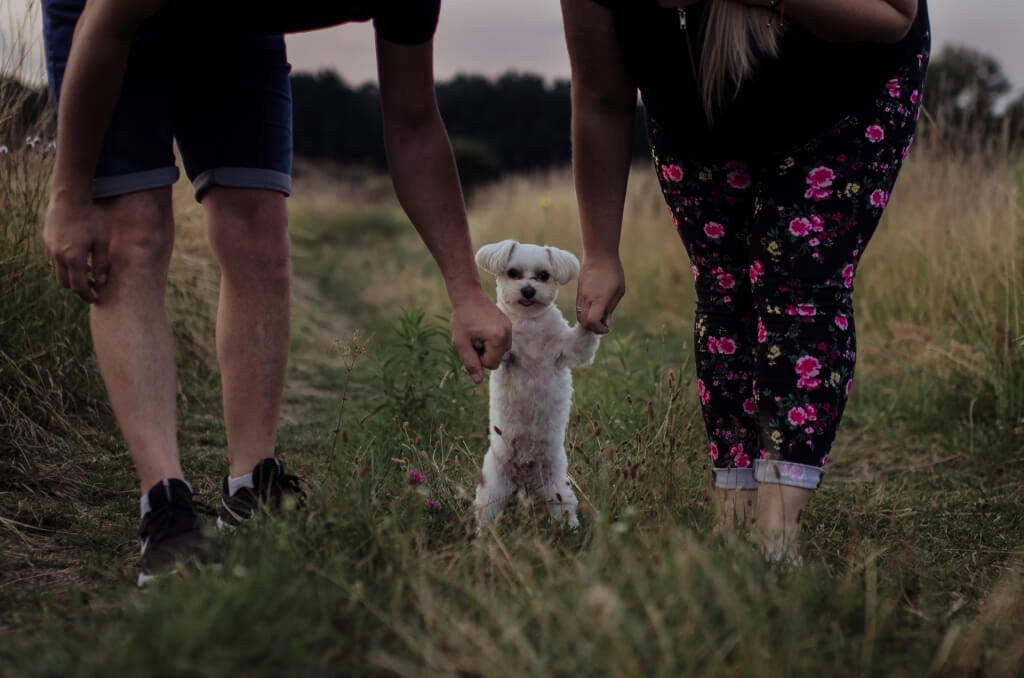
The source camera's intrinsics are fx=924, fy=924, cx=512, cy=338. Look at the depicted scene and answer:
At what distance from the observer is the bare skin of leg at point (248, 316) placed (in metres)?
2.08

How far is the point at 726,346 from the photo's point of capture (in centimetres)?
216

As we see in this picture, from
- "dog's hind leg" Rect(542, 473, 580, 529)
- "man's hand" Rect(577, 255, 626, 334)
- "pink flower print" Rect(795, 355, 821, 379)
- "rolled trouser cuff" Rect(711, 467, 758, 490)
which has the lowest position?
"dog's hind leg" Rect(542, 473, 580, 529)

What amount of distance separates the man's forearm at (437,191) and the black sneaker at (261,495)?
21.8 inches

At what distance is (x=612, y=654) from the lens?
3.93 ft

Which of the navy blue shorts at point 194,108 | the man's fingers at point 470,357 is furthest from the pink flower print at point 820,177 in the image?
the navy blue shorts at point 194,108

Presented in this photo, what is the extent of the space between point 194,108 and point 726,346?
133cm

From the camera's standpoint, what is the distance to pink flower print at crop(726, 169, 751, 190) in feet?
6.73

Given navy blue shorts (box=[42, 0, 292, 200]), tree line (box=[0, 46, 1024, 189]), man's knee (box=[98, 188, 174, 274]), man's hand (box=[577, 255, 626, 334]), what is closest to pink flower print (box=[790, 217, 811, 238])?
man's hand (box=[577, 255, 626, 334])

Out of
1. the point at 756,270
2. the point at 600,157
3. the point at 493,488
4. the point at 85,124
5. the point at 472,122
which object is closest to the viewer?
the point at 85,124

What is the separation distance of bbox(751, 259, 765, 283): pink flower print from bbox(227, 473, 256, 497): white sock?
118 centimetres

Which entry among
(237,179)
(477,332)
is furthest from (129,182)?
(477,332)

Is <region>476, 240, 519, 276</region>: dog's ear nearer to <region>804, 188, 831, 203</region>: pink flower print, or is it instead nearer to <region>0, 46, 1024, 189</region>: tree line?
<region>804, 188, 831, 203</region>: pink flower print

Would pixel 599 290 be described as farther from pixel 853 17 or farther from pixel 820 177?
pixel 853 17

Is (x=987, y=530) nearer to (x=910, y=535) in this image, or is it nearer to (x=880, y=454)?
(x=910, y=535)
